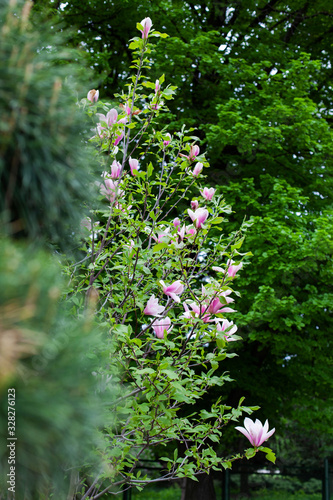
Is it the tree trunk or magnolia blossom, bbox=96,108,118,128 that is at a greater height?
magnolia blossom, bbox=96,108,118,128

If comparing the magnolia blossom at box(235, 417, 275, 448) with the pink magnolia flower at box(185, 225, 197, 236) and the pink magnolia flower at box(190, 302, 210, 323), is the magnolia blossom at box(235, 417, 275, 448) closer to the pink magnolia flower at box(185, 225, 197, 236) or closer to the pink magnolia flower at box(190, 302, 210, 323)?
the pink magnolia flower at box(190, 302, 210, 323)

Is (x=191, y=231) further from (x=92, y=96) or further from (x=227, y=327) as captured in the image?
(x=92, y=96)

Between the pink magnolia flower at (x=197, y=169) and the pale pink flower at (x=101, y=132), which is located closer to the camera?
the pale pink flower at (x=101, y=132)

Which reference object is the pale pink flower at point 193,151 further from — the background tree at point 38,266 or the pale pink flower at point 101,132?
the background tree at point 38,266

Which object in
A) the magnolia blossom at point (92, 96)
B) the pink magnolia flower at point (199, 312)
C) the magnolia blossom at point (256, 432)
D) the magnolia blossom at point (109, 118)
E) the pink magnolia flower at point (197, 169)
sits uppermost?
Answer: the magnolia blossom at point (92, 96)

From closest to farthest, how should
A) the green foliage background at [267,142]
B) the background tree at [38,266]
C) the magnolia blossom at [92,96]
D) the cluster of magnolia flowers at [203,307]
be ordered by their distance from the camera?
the background tree at [38,266] → the cluster of magnolia flowers at [203,307] → the magnolia blossom at [92,96] → the green foliage background at [267,142]

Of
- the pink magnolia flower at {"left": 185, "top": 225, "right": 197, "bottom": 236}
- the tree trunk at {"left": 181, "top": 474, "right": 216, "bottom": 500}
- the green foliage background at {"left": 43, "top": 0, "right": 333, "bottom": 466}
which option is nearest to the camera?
the pink magnolia flower at {"left": 185, "top": 225, "right": 197, "bottom": 236}

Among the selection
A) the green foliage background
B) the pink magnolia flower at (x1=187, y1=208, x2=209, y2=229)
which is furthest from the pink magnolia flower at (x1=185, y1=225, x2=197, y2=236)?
the green foliage background

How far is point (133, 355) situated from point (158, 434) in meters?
0.45


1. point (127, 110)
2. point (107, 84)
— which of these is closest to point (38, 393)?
point (127, 110)

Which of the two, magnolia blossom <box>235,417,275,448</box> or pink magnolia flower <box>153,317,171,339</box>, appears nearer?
magnolia blossom <box>235,417,275,448</box>

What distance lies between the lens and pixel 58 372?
1051 mm

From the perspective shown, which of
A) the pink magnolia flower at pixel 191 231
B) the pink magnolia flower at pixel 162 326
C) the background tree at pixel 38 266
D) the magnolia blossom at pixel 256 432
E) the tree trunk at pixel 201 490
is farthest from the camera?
the tree trunk at pixel 201 490

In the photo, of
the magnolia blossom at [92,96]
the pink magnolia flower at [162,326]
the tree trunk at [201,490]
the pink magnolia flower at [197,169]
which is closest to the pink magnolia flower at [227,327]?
the pink magnolia flower at [162,326]
